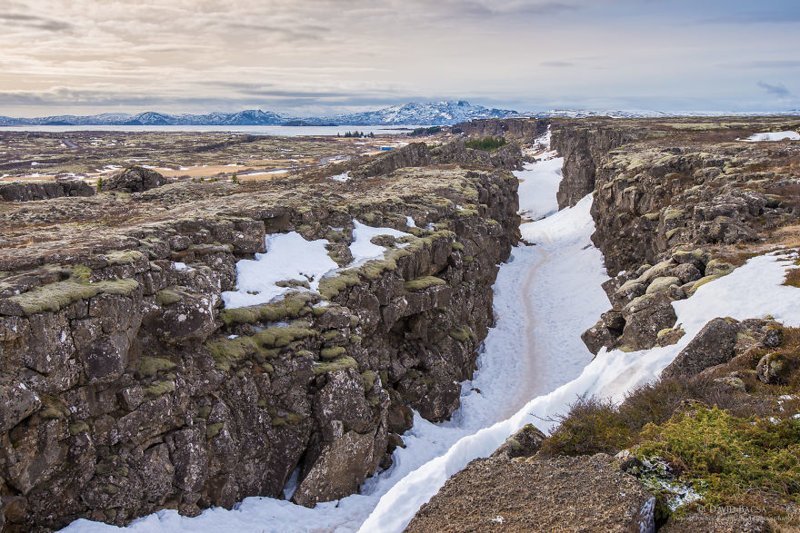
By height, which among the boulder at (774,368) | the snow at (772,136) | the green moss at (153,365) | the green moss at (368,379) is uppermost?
the snow at (772,136)

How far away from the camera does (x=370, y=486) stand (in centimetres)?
2462

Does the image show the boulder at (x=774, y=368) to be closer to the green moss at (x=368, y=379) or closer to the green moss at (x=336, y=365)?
the green moss at (x=368, y=379)

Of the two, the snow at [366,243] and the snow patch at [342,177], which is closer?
the snow at [366,243]

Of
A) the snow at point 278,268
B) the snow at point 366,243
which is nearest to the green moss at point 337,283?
the snow at point 278,268

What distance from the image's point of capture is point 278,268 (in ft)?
96.7

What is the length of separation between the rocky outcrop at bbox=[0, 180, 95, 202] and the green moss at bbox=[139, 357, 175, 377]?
30.0 meters

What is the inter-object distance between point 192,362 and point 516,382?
2260 cm

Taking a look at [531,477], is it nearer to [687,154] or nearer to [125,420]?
[125,420]

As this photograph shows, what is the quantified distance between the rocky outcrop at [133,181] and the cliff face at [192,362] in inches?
464

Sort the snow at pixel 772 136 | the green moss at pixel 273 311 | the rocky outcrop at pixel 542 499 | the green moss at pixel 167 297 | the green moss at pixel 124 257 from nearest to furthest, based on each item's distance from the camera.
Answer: the rocky outcrop at pixel 542 499 < the green moss at pixel 124 257 < the green moss at pixel 167 297 < the green moss at pixel 273 311 < the snow at pixel 772 136

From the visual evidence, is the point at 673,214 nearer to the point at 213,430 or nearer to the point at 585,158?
the point at 213,430

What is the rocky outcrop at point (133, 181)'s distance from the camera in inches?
1897

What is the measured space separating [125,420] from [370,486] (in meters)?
11.0

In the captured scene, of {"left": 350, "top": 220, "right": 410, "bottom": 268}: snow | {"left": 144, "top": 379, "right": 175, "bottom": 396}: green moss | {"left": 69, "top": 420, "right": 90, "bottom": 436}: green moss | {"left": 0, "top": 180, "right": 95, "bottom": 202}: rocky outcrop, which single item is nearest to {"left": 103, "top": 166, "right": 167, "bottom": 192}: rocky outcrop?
{"left": 0, "top": 180, "right": 95, "bottom": 202}: rocky outcrop
